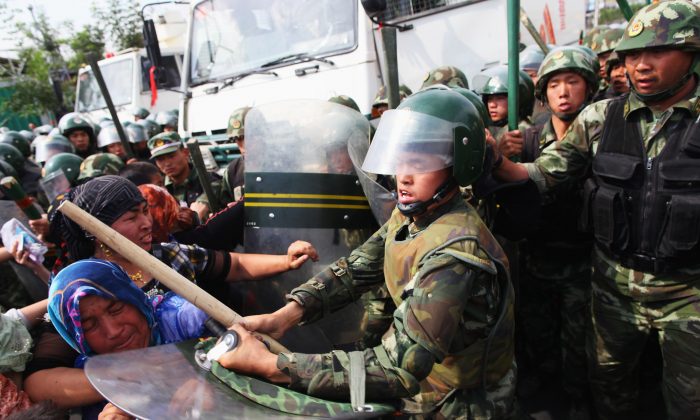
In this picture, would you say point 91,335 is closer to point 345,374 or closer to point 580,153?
point 345,374

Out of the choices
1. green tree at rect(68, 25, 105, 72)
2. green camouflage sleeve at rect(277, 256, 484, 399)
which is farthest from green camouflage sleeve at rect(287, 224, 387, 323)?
green tree at rect(68, 25, 105, 72)

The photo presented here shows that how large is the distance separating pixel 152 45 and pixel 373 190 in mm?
4481

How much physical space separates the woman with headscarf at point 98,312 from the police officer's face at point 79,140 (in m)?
5.64

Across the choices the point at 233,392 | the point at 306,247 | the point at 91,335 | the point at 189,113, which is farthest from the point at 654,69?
the point at 189,113

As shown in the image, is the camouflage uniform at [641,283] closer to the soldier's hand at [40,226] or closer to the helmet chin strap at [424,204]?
the helmet chin strap at [424,204]

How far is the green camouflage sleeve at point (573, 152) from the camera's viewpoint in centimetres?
254

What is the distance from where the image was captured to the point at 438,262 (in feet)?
4.77

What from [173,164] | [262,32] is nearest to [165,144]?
[173,164]

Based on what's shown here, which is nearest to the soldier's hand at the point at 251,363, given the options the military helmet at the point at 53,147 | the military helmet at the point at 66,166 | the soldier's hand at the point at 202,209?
the soldier's hand at the point at 202,209

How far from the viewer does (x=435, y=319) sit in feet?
4.52

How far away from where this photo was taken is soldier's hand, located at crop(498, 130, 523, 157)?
2.63m

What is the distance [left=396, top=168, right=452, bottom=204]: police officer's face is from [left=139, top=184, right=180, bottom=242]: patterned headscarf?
4.28 ft

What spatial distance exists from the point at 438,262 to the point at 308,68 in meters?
3.51

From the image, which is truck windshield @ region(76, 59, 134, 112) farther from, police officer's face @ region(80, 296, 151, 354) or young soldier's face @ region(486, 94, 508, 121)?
police officer's face @ region(80, 296, 151, 354)
